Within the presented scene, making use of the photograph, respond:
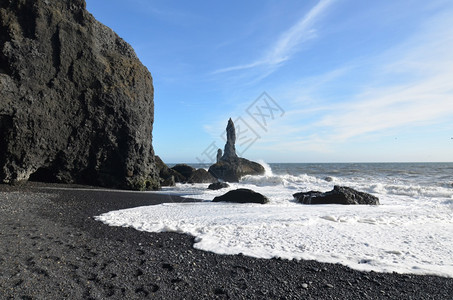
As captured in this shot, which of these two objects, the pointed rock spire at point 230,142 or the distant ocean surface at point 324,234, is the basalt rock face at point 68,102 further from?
the pointed rock spire at point 230,142

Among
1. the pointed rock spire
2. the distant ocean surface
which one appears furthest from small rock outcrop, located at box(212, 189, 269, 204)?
the pointed rock spire

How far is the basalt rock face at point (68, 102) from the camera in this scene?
549 inches

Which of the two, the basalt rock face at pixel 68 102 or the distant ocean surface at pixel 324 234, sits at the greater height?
the basalt rock face at pixel 68 102

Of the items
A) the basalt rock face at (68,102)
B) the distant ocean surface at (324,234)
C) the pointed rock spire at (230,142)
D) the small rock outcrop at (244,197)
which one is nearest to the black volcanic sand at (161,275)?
the distant ocean surface at (324,234)

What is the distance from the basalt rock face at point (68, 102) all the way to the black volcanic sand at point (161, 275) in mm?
9784

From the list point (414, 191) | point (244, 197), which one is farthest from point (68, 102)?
point (414, 191)

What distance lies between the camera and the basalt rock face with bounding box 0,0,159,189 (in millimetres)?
13945

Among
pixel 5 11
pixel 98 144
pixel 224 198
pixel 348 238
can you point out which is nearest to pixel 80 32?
pixel 5 11

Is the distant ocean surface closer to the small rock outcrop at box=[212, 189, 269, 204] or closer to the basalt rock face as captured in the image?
the small rock outcrop at box=[212, 189, 269, 204]

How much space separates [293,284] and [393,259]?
7.49 ft

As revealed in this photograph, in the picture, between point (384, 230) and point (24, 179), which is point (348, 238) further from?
point (24, 179)

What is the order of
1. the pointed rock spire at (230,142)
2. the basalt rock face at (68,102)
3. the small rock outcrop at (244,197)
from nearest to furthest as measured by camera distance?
the small rock outcrop at (244,197) < the basalt rock face at (68,102) < the pointed rock spire at (230,142)

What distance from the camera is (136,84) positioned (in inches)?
748

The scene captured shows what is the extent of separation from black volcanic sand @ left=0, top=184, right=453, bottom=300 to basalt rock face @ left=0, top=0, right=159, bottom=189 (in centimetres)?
978
